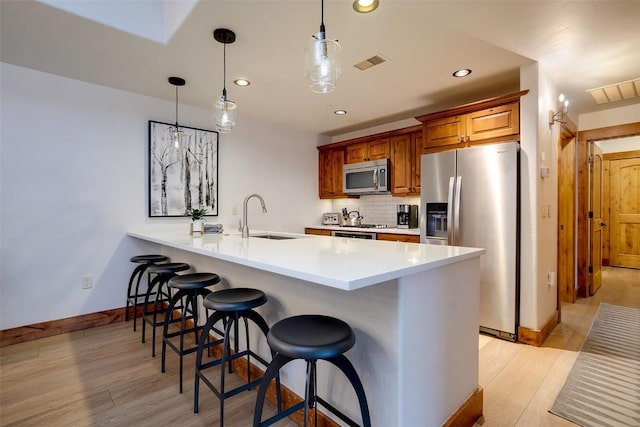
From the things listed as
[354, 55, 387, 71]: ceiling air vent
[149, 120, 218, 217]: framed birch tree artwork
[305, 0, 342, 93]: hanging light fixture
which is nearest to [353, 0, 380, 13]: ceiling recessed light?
[305, 0, 342, 93]: hanging light fixture

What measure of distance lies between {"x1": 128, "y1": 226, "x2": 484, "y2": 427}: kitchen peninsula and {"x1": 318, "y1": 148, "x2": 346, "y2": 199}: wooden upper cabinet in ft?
10.6

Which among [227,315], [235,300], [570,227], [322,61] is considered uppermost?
[322,61]

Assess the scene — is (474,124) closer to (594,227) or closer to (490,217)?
(490,217)

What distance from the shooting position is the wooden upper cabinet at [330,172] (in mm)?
4883

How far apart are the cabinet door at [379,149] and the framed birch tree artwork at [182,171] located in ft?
6.97

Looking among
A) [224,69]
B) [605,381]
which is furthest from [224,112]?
[605,381]

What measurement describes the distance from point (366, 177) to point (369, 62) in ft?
6.60

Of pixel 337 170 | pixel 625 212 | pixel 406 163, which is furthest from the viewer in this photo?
pixel 625 212

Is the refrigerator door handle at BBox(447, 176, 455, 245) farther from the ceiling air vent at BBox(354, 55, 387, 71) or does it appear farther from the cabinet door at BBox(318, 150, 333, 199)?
the cabinet door at BBox(318, 150, 333, 199)

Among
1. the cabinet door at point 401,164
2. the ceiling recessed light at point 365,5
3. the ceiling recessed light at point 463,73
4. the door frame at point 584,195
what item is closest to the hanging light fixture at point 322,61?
the ceiling recessed light at point 365,5

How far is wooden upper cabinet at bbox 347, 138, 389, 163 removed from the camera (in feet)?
14.0

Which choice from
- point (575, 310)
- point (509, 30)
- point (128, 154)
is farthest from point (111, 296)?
point (575, 310)

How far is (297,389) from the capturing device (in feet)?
5.60

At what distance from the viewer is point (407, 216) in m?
4.23
